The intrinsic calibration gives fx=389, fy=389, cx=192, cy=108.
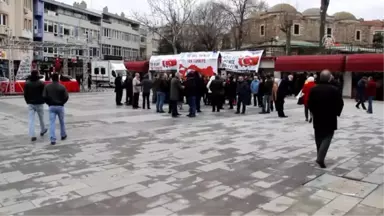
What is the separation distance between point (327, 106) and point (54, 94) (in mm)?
5892

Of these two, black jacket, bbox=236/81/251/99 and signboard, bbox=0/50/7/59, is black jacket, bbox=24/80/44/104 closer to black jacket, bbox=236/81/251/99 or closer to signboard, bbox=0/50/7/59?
black jacket, bbox=236/81/251/99

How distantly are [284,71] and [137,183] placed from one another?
23.4 metres

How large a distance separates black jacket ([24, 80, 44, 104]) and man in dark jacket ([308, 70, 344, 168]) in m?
6.24

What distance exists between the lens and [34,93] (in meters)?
9.27

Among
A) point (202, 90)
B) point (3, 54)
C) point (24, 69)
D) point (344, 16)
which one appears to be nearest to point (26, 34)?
point (3, 54)

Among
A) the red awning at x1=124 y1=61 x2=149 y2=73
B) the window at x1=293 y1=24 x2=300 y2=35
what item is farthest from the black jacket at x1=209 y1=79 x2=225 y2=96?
the window at x1=293 y1=24 x2=300 y2=35

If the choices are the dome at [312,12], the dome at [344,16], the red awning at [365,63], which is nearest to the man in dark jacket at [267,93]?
the red awning at [365,63]

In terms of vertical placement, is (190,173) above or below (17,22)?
below

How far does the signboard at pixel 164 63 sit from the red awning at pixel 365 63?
1279 centimetres

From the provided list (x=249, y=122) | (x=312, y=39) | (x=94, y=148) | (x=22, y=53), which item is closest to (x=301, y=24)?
(x=312, y=39)

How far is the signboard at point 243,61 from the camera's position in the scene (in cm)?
2636

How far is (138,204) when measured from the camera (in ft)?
16.1

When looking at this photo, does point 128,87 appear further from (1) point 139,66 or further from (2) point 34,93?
(1) point 139,66

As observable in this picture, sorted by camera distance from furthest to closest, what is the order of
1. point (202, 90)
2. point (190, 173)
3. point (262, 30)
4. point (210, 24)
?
point (262, 30), point (210, 24), point (202, 90), point (190, 173)
